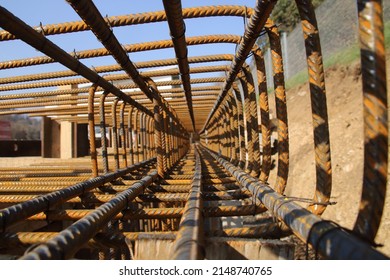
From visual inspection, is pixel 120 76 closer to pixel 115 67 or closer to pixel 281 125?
pixel 115 67

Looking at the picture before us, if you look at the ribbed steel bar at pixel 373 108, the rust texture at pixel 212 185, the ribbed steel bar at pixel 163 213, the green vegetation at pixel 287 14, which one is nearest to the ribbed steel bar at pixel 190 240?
the rust texture at pixel 212 185

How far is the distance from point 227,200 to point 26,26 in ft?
7.09

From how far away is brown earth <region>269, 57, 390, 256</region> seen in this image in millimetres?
9336

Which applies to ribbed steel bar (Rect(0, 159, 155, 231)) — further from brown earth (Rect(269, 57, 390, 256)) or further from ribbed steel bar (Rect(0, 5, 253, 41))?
brown earth (Rect(269, 57, 390, 256))

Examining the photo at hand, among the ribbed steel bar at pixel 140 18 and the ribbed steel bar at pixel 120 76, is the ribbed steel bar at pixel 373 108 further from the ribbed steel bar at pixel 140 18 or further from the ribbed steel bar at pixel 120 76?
the ribbed steel bar at pixel 120 76

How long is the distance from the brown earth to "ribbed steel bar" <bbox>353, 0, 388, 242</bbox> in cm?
663

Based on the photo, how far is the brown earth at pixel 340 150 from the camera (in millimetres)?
9336

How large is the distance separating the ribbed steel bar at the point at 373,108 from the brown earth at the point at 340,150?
6.63 meters

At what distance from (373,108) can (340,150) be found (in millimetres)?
11277

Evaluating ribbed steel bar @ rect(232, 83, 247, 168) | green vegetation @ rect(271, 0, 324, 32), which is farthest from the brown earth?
green vegetation @ rect(271, 0, 324, 32)

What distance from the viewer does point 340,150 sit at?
11859 mm

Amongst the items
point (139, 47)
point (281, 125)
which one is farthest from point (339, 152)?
point (281, 125)

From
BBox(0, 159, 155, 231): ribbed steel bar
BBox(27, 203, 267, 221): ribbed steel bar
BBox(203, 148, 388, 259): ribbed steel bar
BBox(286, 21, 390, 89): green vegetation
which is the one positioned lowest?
BBox(27, 203, 267, 221): ribbed steel bar
